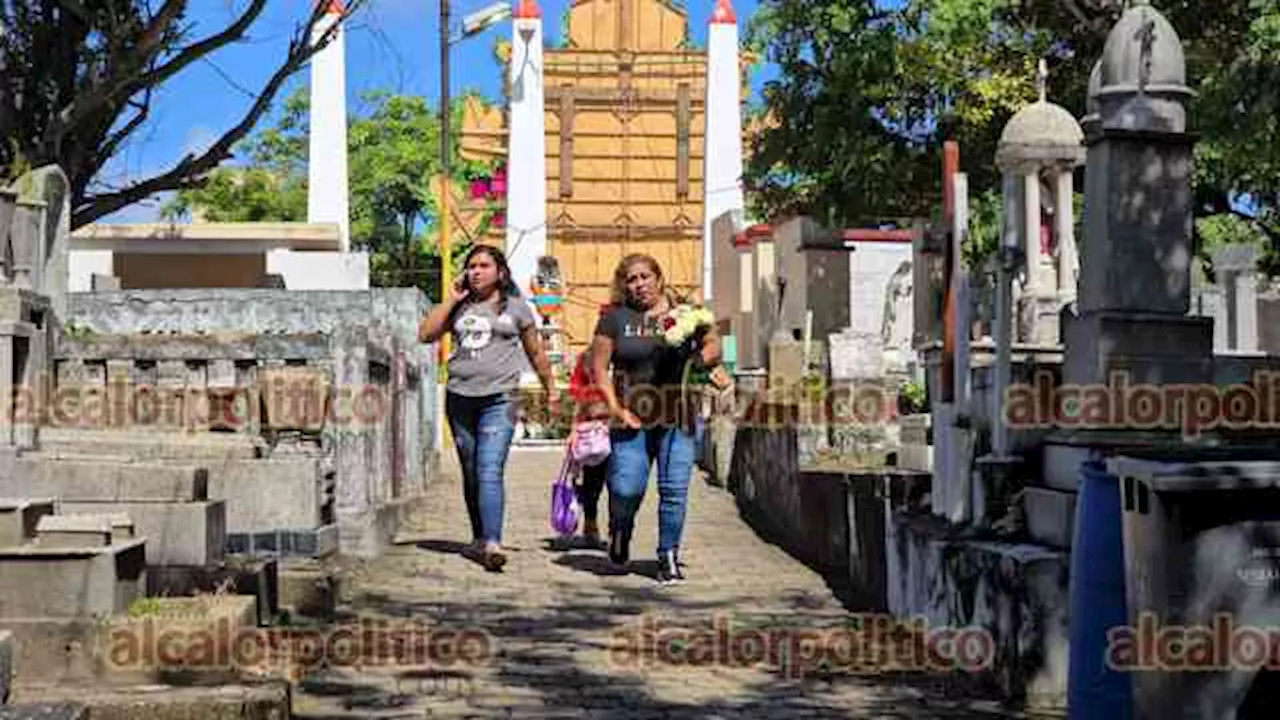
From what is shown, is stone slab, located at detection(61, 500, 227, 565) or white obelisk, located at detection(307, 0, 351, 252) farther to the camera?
white obelisk, located at detection(307, 0, 351, 252)

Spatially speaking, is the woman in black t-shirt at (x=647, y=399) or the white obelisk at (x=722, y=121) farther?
the white obelisk at (x=722, y=121)

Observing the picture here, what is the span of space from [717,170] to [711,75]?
2376 mm

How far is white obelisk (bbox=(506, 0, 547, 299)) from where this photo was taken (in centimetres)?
4038

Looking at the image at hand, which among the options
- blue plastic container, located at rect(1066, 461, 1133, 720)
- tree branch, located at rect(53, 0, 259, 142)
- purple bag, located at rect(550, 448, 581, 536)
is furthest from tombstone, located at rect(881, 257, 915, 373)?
blue plastic container, located at rect(1066, 461, 1133, 720)

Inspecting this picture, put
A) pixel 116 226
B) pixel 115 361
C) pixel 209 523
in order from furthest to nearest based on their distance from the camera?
pixel 116 226 < pixel 115 361 < pixel 209 523

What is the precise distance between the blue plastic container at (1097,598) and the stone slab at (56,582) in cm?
335

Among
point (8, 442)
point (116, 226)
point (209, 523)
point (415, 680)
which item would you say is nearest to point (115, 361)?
point (8, 442)

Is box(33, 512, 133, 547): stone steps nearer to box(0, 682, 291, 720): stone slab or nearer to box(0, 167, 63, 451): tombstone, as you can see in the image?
box(0, 682, 291, 720): stone slab

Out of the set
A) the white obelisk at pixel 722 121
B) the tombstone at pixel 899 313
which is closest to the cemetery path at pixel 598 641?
the tombstone at pixel 899 313

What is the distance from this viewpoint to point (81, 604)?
19.2 feet

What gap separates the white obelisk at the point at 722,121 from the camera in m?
41.4

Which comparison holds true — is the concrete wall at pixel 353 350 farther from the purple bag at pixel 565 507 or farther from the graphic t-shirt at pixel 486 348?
the purple bag at pixel 565 507

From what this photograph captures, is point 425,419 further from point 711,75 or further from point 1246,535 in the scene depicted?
point 711,75

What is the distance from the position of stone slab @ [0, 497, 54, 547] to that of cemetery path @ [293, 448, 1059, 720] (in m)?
1.15
